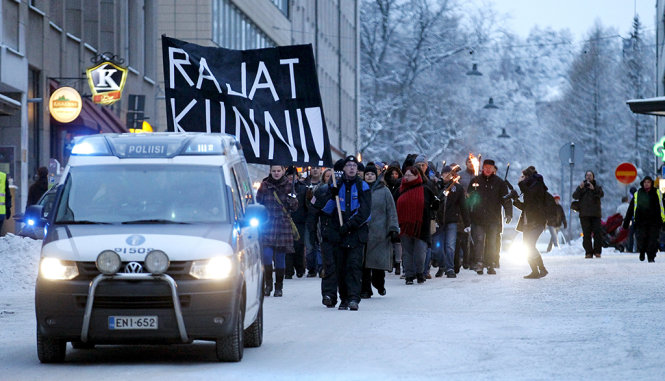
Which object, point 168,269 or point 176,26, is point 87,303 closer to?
point 168,269

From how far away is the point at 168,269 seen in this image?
11.9 m

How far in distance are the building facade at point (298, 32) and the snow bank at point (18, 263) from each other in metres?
26.7

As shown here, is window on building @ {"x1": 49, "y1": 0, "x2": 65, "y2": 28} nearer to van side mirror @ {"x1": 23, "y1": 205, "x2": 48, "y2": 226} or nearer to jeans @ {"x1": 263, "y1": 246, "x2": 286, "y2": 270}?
jeans @ {"x1": 263, "y1": 246, "x2": 286, "y2": 270}

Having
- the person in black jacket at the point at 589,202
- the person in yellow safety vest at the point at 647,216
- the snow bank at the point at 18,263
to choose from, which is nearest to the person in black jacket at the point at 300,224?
the snow bank at the point at 18,263

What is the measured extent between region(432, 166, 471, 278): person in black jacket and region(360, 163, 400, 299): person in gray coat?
5739 millimetres

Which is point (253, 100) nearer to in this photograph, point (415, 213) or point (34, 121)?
point (415, 213)

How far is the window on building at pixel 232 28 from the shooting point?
54.6 m

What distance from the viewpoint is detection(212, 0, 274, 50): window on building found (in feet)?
179

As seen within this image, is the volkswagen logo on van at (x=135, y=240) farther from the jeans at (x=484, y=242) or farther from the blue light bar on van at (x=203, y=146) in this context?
the jeans at (x=484, y=242)

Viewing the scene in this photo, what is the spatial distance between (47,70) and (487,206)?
48.8 ft

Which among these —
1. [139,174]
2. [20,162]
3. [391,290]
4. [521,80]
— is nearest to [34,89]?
[20,162]

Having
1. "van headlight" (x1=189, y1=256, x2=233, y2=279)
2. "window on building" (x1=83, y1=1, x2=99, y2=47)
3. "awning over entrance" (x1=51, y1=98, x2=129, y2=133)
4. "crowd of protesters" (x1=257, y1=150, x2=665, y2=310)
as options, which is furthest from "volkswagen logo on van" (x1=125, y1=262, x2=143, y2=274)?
"window on building" (x1=83, y1=1, x2=99, y2=47)

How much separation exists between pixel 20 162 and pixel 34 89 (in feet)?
6.70

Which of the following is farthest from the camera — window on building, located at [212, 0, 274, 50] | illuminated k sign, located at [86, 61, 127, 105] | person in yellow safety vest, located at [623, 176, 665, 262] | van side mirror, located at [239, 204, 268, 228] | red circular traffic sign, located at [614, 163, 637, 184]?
window on building, located at [212, 0, 274, 50]
